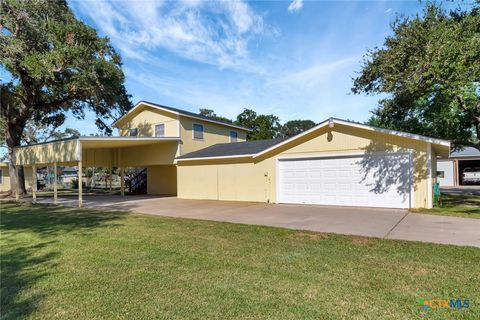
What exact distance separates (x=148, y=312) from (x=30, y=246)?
448 cm

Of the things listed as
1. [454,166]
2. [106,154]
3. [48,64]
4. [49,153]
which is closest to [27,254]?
[49,153]

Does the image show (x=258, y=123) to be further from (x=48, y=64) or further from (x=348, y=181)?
(x=348, y=181)

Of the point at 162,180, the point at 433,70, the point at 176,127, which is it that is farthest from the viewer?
the point at 162,180

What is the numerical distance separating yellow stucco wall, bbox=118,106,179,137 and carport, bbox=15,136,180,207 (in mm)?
947

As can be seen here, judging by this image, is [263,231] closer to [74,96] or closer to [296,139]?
[296,139]

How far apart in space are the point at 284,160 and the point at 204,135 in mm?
8292

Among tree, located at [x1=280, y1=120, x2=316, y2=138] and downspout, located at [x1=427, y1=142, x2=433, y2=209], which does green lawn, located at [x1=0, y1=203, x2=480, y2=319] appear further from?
tree, located at [x1=280, y1=120, x2=316, y2=138]

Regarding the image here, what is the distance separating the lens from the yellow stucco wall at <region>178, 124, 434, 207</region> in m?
11.5

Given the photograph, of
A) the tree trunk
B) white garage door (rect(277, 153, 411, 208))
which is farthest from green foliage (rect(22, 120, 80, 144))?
white garage door (rect(277, 153, 411, 208))

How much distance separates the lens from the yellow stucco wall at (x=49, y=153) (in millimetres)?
14039

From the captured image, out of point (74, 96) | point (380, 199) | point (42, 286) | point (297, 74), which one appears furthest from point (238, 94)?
point (42, 286)

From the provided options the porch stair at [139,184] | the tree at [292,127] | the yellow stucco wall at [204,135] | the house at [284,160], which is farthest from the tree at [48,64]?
the tree at [292,127]

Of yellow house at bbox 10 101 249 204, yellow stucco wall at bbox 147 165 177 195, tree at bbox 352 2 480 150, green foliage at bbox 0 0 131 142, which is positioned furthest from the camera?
yellow stucco wall at bbox 147 165 177 195

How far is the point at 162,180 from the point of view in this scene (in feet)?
75.0
